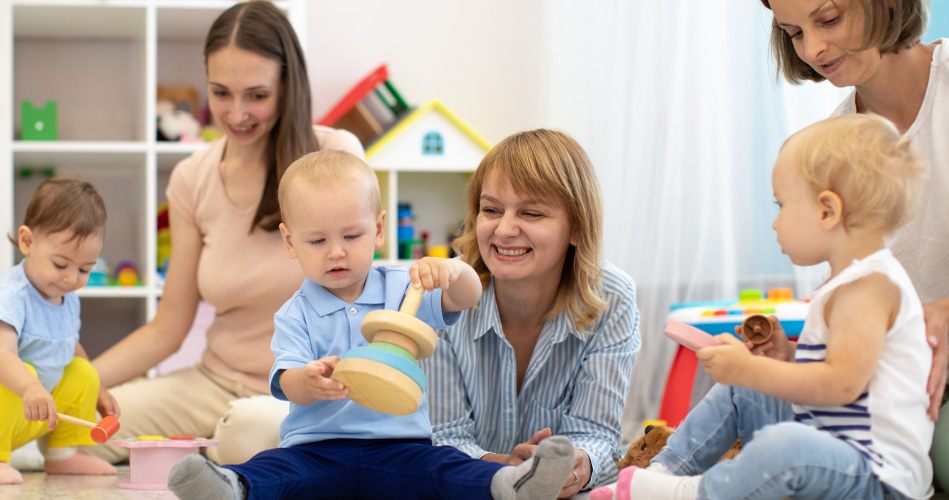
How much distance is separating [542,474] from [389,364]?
0.73 feet

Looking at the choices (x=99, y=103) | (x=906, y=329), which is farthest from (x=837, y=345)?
(x=99, y=103)

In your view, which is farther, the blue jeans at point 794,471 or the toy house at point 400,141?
the toy house at point 400,141

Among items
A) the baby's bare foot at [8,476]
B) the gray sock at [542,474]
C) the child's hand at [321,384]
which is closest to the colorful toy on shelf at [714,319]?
the gray sock at [542,474]

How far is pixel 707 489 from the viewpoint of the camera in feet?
3.10

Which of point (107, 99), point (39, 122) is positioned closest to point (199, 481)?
point (39, 122)

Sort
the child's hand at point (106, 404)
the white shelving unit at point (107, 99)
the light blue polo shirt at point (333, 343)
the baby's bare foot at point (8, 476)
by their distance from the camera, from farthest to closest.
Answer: the white shelving unit at point (107, 99) → the child's hand at point (106, 404) → the baby's bare foot at point (8, 476) → the light blue polo shirt at point (333, 343)

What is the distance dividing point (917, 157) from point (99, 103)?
7.73 ft

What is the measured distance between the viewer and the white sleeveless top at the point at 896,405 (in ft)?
3.04

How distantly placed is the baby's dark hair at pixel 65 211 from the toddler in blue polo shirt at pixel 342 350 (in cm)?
56

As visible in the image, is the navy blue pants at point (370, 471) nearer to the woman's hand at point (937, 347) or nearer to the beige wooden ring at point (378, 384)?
the beige wooden ring at point (378, 384)

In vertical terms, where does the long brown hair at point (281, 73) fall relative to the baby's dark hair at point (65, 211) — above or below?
above

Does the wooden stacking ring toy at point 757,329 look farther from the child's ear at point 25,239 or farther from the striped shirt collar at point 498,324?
the child's ear at point 25,239

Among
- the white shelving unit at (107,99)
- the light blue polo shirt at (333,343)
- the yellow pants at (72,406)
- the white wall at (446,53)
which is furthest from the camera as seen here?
the white wall at (446,53)

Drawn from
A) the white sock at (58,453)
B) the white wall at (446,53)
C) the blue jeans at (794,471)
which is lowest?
the white sock at (58,453)
